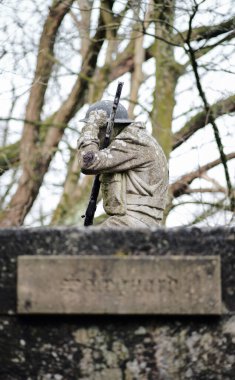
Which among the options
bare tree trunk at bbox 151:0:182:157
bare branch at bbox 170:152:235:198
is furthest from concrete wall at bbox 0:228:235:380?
bare branch at bbox 170:152:235:198

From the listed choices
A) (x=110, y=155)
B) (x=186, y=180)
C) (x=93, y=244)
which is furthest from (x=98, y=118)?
(x=186, y=180)

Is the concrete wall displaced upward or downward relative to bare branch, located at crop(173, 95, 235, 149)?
downward

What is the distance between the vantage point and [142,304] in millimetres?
5918

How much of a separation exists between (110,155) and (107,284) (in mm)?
3410

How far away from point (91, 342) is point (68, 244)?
1.48 feet

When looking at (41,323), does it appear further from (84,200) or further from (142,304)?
(84,200)

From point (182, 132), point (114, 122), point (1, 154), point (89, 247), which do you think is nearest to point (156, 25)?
point (182, 132)

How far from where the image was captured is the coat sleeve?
9.23m

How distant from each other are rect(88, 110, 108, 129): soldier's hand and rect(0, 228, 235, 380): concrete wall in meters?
3.60

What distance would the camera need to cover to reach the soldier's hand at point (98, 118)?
956 centimetres

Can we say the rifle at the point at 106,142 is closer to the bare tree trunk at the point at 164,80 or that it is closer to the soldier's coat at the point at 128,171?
the soldier's coat at the point at 128,171

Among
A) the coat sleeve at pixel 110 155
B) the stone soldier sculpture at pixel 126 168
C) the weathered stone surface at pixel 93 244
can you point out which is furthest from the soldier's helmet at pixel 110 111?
the weathered stone surface at pixel 93 244

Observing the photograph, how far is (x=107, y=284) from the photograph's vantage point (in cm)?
591

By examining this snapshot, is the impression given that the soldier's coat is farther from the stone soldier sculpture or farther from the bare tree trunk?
the bare tree trunk
